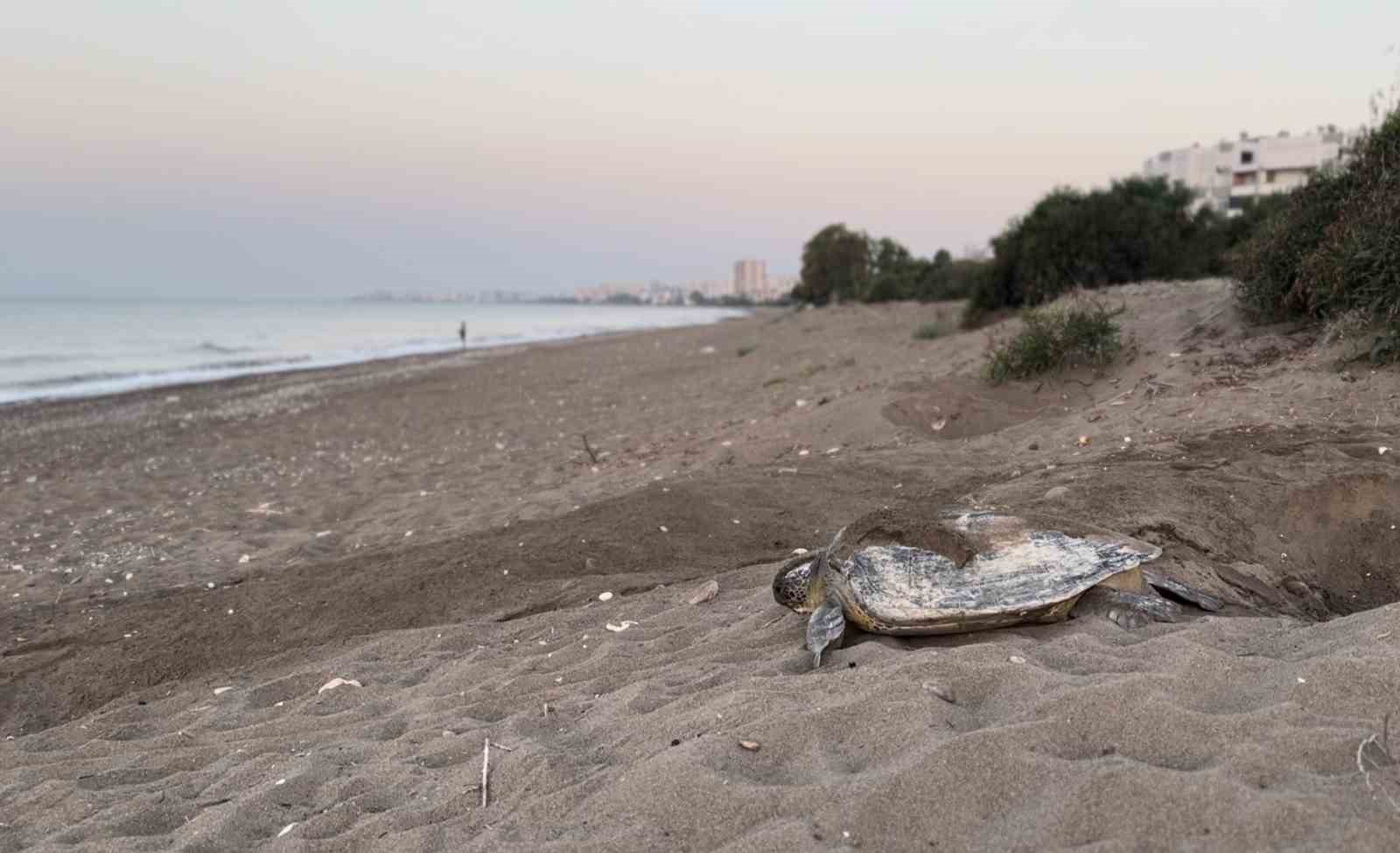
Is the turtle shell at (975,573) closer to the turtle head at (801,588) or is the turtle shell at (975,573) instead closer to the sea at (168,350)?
the turtle head at (801,588)

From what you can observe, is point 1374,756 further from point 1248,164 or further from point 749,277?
point 749,277

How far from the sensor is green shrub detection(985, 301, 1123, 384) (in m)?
10.0

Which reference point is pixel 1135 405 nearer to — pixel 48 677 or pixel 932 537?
pixel 932 537

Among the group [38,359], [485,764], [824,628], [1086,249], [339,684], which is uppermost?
[1086,249]

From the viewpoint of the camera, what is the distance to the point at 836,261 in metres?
63.0

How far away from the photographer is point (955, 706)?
127 inches

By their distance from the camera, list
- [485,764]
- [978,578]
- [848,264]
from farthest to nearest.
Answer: [848,264] < [978,578] < [485,764]

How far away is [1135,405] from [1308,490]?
2.98m

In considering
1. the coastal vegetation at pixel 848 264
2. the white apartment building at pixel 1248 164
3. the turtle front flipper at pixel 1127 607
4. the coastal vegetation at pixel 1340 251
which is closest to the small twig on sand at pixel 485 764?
the turtle front flipper at pixel 1127 607

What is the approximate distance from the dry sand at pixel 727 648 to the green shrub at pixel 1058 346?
10.7 inches

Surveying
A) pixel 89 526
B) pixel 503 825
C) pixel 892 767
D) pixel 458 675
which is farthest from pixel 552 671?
pixel 89 526

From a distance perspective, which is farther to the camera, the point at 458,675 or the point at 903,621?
the point at 458,675

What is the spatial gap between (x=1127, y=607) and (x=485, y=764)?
2.87 meters

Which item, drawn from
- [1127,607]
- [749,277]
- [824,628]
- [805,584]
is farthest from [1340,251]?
[749,277]
